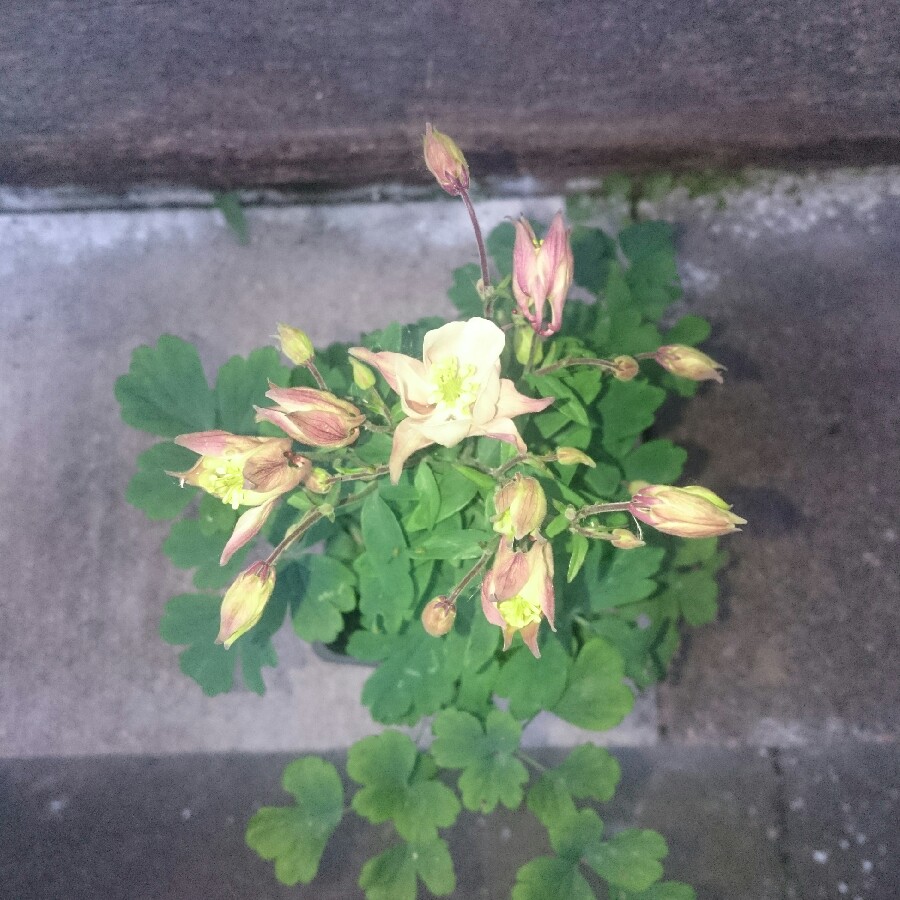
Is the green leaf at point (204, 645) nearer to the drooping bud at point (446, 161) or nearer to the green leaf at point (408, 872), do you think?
the green leaf at point (408, 872)

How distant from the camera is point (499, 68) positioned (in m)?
1.43

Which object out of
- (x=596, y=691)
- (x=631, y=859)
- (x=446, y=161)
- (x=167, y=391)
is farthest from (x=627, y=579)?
(x=167, y=391)

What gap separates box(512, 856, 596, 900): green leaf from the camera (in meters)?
1.08

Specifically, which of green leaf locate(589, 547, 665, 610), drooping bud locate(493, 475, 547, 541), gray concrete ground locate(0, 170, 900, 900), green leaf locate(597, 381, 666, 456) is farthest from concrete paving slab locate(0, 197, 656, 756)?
drooping bud locate(493, 475, 547, 541)

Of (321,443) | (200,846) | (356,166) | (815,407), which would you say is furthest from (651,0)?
(200,846)

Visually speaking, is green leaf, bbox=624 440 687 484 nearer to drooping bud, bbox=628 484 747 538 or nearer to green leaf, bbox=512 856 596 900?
drooping bud, bbox=628 484 747 538

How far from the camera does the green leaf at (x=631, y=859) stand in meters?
1.08

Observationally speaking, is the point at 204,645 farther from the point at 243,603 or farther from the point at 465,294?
the point at 465,294

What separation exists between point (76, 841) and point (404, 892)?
1.97 ft

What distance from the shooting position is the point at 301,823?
116 cm

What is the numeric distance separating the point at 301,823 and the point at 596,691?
1.55ft

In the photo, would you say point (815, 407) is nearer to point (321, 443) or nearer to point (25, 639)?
point (321, 443)

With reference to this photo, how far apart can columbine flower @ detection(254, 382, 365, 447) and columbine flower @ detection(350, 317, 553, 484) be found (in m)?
0.05

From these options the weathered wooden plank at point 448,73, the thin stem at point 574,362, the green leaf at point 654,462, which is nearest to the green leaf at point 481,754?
the green leaf at point 654,462
